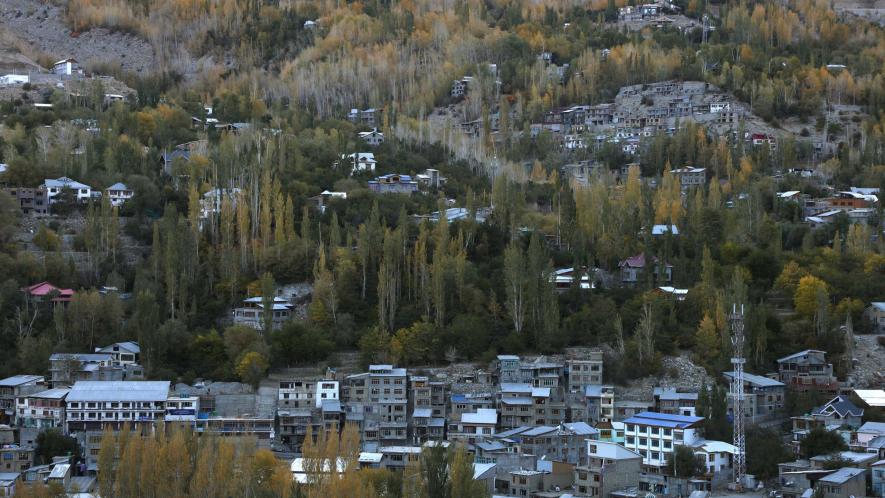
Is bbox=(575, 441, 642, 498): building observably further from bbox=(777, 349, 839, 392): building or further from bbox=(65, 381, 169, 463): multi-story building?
bbox=(65, 381, 169, 463): multi-story building

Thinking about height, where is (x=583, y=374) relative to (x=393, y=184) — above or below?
below

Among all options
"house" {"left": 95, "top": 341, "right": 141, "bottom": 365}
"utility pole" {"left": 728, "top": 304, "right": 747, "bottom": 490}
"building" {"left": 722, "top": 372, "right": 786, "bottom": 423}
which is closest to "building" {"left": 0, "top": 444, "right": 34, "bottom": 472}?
"house" {"left": 95, "top": 341, "right": 141, "bottom": 365}

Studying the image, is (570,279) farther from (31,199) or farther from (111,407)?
(31,199)

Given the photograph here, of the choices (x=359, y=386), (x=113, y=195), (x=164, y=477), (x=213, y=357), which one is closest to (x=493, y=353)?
(x=359, y=386)

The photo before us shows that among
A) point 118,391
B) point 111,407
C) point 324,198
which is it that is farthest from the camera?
point 324,198

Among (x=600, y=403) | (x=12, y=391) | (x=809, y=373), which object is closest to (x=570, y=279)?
(x=600, y=403)

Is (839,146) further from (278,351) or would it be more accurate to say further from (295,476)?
(295,476)
